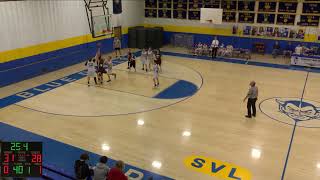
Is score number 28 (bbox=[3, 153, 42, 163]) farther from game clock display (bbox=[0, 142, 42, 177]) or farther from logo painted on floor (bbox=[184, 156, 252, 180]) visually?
logo painted on floor (bbox=[184, 156, 252, 180])

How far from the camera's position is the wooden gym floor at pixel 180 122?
9.47m

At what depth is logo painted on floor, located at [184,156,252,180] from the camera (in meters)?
8.73

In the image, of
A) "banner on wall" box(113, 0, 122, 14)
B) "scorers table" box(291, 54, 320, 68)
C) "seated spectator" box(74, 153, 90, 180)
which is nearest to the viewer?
"seated spectator" box(74, 153, 90, 180)

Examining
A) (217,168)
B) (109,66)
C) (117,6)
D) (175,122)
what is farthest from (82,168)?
(117,6)

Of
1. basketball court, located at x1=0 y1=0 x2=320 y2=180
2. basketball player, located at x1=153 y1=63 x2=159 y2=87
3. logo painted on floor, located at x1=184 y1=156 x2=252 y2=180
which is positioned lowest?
logo painted on floor, located at x1=184 y1=156 x2=252 y2=180

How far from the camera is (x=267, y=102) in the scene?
1401 centimetres

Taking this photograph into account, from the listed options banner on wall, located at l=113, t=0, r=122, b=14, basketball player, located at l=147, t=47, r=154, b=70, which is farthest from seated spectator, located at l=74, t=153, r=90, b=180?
banner on wall, located at l=113, t=0, r=122, b=14

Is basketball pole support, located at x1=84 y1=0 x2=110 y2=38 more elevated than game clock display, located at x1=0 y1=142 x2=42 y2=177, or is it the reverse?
basketball pole support, located at x1=84 y1=0 x2=110 y2=38

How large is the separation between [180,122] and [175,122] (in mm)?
189

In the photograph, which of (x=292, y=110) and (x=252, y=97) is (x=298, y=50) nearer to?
(x=292, y=110)

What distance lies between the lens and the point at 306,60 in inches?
784

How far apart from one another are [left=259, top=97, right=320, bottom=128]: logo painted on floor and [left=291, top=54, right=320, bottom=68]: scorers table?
661 cm

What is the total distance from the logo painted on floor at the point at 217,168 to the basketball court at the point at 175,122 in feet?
0.09

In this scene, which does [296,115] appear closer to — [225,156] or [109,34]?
[225,156]
